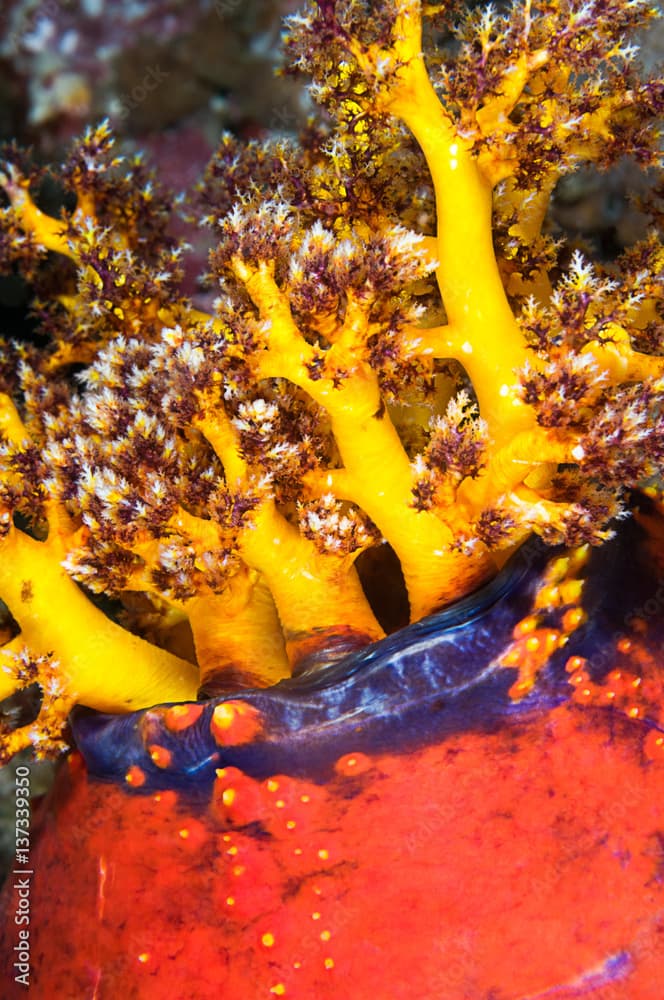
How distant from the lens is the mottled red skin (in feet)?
5.19

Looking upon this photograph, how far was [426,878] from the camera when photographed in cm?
162

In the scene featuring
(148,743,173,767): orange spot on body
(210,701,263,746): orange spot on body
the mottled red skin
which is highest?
(210,701,263,746): orange spot on body

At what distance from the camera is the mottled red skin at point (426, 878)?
158 centimetres

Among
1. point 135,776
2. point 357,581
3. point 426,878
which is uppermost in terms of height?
point 357,581

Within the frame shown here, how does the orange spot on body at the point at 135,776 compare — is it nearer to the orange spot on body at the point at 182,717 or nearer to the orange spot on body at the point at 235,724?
the orange spot on body at the point at 182,717

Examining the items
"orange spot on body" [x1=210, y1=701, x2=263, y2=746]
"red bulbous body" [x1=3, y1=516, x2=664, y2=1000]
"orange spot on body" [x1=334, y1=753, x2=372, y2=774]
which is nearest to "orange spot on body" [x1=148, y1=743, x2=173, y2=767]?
"red bulbous body" [x1=3, y1=516, x2=664, y2=1000]

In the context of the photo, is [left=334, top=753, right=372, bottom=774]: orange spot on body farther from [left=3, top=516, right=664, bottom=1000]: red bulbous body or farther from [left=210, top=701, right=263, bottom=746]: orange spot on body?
[left=210, top=701, right=263, bottom=746]: orange spot on body

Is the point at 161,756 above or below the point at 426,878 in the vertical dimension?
above

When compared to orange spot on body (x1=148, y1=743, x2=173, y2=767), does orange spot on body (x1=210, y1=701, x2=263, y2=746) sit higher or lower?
higher

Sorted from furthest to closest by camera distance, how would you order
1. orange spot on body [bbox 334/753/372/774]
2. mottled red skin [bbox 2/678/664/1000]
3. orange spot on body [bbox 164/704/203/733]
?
orange spot on body [bbox 164/704/203/733] → orange spot on body [bbox 334/753/372/774] → mottled red skin [bbox 2/678/664/1000]

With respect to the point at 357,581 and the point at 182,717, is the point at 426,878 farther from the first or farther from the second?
the point at 357,581

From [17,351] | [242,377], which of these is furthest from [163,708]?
[17,351]

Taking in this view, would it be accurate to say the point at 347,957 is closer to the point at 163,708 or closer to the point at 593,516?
the point at 163,708

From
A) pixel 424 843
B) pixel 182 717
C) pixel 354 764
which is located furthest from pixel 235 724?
pixel 424 843
